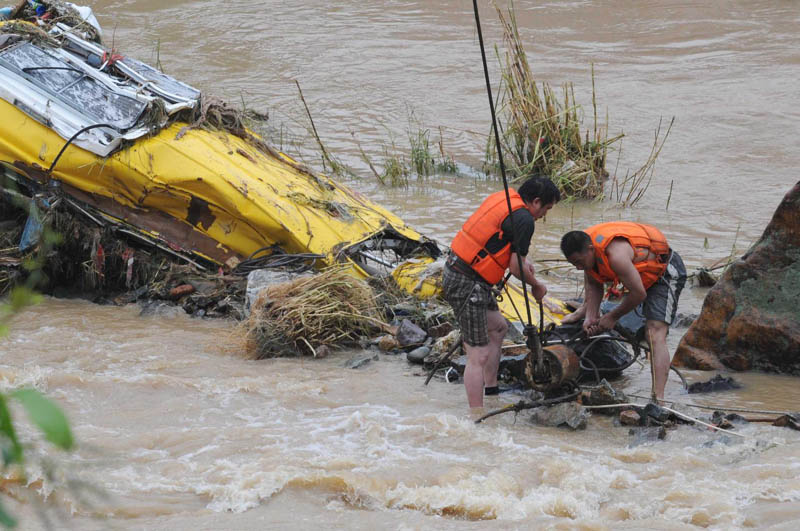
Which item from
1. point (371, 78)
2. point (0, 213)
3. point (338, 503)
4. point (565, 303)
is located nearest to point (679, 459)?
point (338, 503)

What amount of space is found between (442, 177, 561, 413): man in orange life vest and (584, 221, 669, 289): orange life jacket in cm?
35

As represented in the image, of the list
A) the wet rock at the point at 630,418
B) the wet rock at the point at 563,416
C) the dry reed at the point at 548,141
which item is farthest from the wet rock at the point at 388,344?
the dry reed at the point at 548,141

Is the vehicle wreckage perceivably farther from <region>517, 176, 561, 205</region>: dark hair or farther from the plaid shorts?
<region>517, 176, 561, 205</region>: dark hair

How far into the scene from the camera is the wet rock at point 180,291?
7.27 metres

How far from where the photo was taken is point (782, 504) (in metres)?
3.92

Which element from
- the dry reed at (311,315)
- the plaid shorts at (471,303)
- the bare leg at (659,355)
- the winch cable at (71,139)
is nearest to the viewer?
the plaid shorts at (471,303)

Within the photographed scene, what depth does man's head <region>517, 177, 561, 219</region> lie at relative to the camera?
16.9 feet

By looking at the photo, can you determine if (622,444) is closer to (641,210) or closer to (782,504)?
(782,504)

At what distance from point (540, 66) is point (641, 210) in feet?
20.2

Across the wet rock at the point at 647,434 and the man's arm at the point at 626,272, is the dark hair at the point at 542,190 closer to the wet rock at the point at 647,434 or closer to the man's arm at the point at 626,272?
the man's arm at the point at 626,272

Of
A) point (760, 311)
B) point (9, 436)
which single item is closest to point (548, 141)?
point (760, 311)

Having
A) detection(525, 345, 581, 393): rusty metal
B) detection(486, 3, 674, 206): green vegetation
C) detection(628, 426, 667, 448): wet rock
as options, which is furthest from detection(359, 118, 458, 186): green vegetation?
detection(628, 426, 667, 448): wet rock

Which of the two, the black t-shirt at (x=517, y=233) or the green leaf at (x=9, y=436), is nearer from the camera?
the green leaf at (x=9, y=436)

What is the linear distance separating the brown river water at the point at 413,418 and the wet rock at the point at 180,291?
0.99ft
